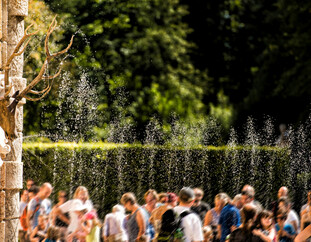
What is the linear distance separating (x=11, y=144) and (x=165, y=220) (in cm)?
193

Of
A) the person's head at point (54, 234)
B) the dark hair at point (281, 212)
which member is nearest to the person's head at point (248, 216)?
the dark hair at point (281, 212)

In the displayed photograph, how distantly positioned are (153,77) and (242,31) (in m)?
Result: 4.95

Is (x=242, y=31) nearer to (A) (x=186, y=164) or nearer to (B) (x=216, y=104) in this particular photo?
(B) (x=216, y=104)

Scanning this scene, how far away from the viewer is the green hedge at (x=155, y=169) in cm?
1249

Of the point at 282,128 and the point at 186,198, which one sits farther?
the point at 282,128

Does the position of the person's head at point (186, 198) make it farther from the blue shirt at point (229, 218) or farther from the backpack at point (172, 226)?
the blue shirt at point (229, 218)

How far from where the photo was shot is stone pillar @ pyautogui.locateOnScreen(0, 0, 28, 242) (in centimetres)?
714

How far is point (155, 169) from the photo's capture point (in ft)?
44.3

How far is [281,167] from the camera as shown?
14.3 m

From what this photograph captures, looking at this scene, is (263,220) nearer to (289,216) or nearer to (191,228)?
(191,228)

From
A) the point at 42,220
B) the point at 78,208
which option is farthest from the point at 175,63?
the point at 78,208

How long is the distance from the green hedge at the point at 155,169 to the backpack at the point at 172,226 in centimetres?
590

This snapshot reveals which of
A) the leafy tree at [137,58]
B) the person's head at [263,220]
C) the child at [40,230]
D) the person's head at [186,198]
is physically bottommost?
the child at [40,230]

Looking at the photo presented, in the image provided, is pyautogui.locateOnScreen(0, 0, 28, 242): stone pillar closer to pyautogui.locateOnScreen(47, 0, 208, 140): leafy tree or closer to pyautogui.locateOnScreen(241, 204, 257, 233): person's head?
pyautogui.locateOnScreen(241, 204, 257, 233): person's head
